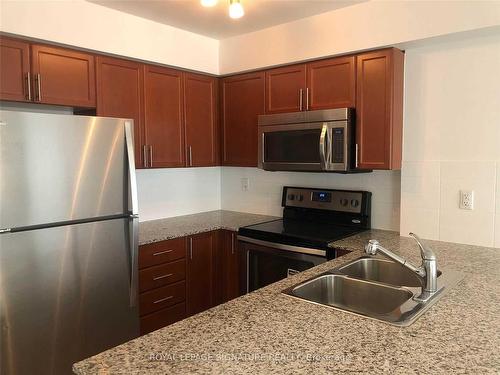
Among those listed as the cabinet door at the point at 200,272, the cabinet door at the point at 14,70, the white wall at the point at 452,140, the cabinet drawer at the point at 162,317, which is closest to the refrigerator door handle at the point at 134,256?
the cabinet drawer at the point at 162,317

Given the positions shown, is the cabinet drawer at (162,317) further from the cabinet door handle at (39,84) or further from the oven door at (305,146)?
the cabinet door handle at (39,84)

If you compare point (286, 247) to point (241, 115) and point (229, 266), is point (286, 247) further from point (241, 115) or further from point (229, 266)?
point (241, 115)

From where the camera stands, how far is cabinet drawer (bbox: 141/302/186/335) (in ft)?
8.50

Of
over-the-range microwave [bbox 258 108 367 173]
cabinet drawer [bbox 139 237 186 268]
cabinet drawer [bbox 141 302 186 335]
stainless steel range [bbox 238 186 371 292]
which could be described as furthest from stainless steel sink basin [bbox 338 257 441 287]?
cabinet drawer [bbox 141 302 186 335]

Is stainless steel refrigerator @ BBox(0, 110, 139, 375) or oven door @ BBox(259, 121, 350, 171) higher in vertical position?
oven door @ BBox(259, 121, 350, 171)

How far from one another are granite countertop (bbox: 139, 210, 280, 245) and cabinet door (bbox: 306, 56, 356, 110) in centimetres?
106

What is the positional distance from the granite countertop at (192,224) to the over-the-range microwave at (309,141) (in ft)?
1.75

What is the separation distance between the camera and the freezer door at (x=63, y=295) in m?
1.86

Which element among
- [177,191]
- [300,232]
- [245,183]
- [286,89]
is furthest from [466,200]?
[177,191]

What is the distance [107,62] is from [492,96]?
2.34 m

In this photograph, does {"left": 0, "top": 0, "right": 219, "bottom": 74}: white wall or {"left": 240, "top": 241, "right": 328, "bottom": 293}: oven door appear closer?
{"left": 0, "top": 0, "right": 219, "bottom": 74}: white wall

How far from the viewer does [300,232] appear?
2631 mm

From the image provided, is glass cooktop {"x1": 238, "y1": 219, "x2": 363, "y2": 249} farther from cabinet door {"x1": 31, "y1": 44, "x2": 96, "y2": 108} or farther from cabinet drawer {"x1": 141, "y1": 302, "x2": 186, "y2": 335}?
cabinet door {"x1": 31, "y1": 44, "x2": 96, "y2": 108}

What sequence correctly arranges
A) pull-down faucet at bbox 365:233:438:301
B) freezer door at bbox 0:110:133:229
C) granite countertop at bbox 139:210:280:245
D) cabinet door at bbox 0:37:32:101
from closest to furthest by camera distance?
pull-down faucet at bbox 365:233:438:301 → freezer door at bbox 0:110:133:229 → cabinet door at bbox 0:37:32:101 → granite countertop at bbox 139:210:280:245
